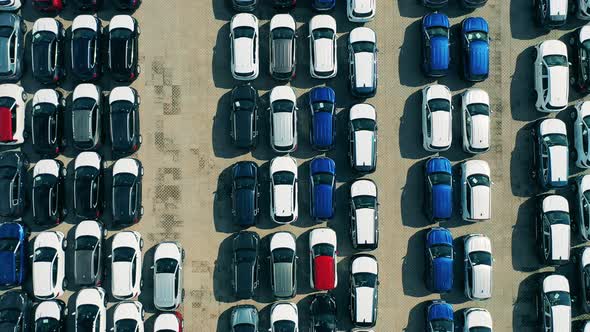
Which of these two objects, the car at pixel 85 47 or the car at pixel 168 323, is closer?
the car at pixel 168 323

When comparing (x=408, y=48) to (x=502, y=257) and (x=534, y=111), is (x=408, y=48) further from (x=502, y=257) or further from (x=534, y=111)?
(x=502, y=257)

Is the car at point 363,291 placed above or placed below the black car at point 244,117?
below

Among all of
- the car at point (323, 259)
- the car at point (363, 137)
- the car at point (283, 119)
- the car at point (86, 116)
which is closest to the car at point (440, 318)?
the car at point (323, 259)

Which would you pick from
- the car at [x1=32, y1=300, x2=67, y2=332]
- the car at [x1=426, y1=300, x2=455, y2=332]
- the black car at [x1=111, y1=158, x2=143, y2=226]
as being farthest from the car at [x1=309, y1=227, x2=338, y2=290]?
the car at [x1=32, y1=300, x2=67, y2=332]

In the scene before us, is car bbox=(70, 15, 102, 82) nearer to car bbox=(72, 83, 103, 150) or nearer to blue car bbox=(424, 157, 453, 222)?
car bbox=(72, 83, 103, 150)

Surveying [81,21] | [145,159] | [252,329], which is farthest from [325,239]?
[81,21]

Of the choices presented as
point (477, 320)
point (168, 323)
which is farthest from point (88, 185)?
point (477, 320)

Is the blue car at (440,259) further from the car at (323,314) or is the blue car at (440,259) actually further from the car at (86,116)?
the car at (86,116)
